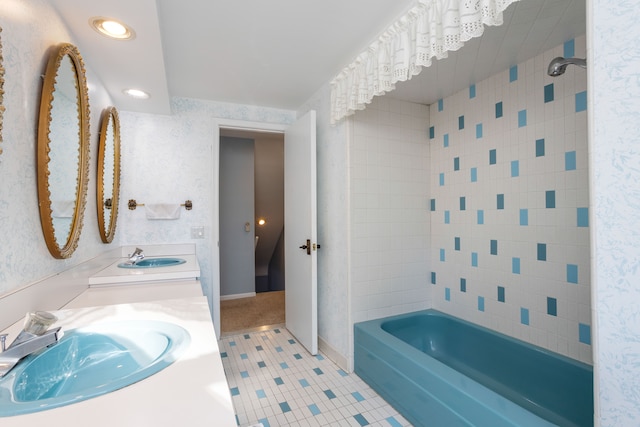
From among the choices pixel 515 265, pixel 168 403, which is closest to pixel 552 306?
pixel 515 265

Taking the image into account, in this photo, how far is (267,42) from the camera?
6.41 feet

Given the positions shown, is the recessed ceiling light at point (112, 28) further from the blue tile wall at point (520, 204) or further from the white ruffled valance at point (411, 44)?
the blue tile wall at point (520, 204)

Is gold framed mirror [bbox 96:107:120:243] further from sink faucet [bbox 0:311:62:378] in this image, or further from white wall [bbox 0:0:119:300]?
sink faucet [bbox 0:311:62:378]

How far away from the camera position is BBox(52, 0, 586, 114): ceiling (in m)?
1.48

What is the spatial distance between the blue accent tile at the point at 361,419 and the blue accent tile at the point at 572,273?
1390 mm

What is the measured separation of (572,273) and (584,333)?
1.05 ft

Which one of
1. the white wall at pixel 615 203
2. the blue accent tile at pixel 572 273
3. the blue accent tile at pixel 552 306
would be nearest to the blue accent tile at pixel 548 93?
the blue accent tile at pixel 572 273

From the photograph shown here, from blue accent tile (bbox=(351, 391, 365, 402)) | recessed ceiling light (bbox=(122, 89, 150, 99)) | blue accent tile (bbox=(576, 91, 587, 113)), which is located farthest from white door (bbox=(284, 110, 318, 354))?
blue accent tile (bbox=(576, 91, 587, 113))

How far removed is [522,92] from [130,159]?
2.99 meters

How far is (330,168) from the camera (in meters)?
2.61

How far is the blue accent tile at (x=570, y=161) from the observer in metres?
1.74

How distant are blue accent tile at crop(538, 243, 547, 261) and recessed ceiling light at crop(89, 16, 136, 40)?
2489 millimetres

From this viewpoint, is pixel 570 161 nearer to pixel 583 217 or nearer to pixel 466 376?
pixel 583 217

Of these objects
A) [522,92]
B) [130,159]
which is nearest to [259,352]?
[130,159]
